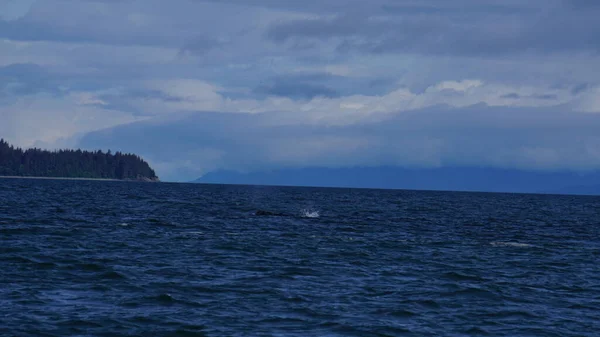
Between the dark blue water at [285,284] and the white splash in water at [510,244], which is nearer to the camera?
the dark blue water at [285,284]

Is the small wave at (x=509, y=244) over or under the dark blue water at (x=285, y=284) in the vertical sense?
over

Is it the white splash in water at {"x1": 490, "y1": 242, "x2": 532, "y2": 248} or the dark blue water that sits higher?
the white splash in water at {"x1": 490, "y1": 242, "x2": 532, "y2": 248}

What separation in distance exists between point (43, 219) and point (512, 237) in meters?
38.1

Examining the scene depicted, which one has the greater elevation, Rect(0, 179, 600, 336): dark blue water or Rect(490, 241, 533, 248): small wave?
Rect(490, 241, 533, 248): small wave

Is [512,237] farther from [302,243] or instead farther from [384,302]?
[384,302]

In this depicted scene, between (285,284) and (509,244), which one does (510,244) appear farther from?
(285,284)

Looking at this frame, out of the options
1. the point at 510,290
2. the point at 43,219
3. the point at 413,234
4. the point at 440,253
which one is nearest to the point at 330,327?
the point at 510,290

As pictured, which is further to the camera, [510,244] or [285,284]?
[510,244]

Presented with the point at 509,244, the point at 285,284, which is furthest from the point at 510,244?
the point at 285,284

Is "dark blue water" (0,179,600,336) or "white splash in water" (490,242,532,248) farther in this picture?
"white splash in water" (490,242,532,248)

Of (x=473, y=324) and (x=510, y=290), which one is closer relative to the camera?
(x=473, y=324)

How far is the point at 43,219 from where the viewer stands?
2418 inches

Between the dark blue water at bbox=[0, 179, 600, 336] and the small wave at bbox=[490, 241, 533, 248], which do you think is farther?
the small wave at bbox=[490, 241, 533, 248]

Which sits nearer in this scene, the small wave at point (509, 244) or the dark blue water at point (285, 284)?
the dark blue water at point (285, 284)
